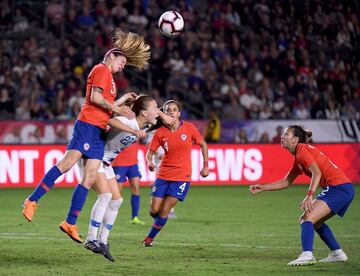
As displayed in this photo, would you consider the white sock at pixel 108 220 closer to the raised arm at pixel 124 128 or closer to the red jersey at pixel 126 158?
the raised arm at pixel 124 128

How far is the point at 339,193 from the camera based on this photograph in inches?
415

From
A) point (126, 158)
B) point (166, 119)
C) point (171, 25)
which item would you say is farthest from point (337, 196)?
point (126, 158)

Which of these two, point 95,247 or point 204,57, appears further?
point 204,57

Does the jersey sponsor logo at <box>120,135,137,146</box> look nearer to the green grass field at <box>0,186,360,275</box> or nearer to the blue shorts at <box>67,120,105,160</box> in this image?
the blue shorts at <box>67,120,105,160</box>

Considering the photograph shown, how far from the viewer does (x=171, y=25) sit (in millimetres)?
13406

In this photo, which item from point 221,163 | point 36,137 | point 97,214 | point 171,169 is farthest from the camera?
point 36,137

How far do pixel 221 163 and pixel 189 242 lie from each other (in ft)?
33.0

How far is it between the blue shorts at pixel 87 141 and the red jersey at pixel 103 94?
0.23 feet

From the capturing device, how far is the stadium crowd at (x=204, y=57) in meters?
24.9

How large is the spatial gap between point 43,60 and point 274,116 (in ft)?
22.4

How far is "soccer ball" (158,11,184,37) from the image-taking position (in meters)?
13.3

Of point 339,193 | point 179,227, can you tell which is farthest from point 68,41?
point 339,193

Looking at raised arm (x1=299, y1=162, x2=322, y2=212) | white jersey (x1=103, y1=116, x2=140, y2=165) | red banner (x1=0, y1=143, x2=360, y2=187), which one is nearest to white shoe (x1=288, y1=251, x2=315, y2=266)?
raised arm (x1=299, y1=162, x2=322, y2=212)

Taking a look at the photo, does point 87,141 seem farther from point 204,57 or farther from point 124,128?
point 204,57
